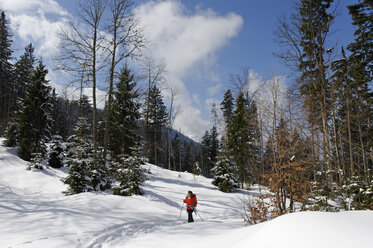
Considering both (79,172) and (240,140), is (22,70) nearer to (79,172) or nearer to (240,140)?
(79,172)

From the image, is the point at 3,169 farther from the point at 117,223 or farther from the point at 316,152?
the point at 316,152

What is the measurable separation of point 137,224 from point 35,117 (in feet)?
50.0

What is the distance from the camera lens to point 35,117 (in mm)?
16781

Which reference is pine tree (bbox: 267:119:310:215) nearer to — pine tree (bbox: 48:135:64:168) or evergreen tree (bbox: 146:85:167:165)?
evergreen tree (bbox: 146:85:167:165)

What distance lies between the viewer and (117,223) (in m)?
6.86

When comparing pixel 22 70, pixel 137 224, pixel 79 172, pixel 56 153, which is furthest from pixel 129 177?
pixel 22 70

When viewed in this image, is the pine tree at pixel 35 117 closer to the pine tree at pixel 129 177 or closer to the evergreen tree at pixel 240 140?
the pine tree at pixel 129 177

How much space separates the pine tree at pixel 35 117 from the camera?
52.5 feet

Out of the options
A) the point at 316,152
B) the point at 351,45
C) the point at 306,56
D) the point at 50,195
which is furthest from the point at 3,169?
the point at 351,45

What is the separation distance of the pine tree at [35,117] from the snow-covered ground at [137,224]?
91.7 inches

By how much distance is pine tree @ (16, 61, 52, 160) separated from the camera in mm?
16016

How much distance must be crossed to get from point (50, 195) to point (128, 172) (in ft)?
15.3

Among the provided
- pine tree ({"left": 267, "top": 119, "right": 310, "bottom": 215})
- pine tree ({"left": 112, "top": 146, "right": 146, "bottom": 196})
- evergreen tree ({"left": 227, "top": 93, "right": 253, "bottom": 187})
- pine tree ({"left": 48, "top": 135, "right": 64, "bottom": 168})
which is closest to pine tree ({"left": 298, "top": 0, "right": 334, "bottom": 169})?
pine tree ({"left": 267, "top": 119, "right": 310, "bottom": 215})

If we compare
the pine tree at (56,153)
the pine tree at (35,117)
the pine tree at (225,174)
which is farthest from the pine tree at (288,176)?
the pine tree at (35,117)
